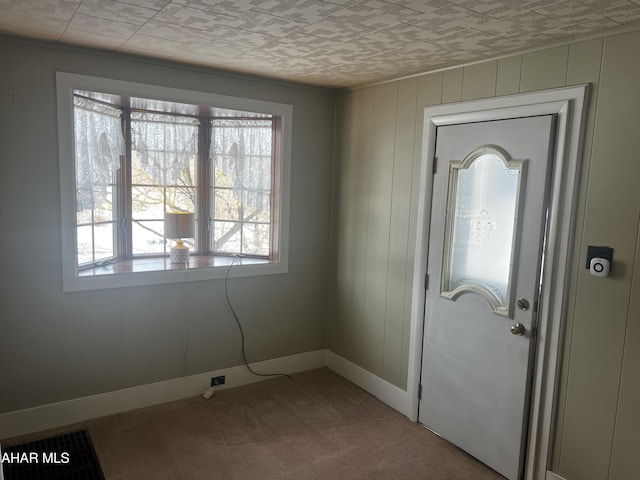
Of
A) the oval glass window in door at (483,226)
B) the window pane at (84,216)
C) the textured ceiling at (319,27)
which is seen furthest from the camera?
the window pane at (84,216)

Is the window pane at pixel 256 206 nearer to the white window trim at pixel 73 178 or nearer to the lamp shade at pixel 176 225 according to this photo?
the white window trim at pixel 73 178

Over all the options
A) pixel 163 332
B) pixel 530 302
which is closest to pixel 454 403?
pixel 530 302

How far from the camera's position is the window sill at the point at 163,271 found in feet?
9.71

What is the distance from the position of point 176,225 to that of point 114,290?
655mm

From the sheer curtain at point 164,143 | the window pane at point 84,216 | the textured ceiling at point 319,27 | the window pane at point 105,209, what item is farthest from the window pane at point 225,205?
the textured ceiling at point 319,27

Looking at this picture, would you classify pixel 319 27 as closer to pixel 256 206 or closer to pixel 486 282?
pixel 486 282

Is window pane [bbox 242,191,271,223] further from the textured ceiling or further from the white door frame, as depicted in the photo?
the white door frame

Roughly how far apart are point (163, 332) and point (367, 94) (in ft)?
7.40

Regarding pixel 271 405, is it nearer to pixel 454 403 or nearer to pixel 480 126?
pixel 454 403

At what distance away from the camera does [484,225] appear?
8.72 ft

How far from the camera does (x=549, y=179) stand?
7.71ft

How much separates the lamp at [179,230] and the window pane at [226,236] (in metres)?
0.32

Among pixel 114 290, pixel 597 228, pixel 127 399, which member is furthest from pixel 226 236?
pixel 597 228

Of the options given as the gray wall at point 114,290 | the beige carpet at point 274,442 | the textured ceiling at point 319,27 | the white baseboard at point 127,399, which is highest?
the textured ceiling at point 319,27
